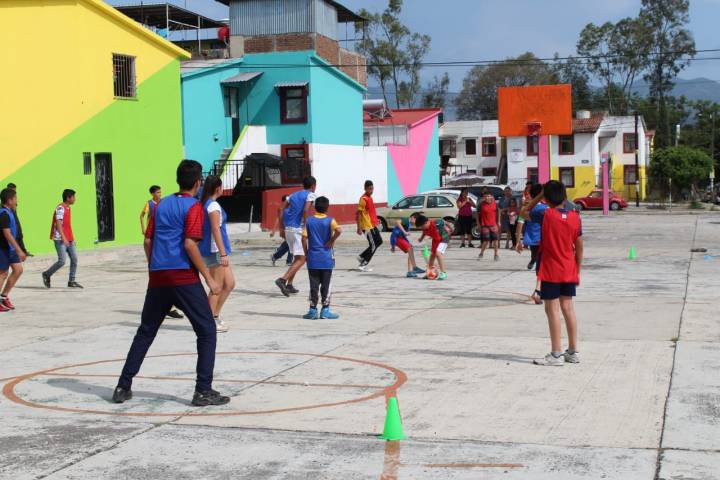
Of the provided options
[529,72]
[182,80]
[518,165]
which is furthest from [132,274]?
[529,72]

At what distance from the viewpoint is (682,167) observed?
71.5m

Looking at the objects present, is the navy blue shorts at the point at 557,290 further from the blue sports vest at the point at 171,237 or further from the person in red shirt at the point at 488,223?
the person in red shirt at the point at 488,223

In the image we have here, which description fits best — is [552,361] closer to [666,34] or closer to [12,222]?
[12,222]

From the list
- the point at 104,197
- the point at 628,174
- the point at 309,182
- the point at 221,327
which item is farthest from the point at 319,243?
the point at 628,174

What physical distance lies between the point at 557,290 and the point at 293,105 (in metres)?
32.2

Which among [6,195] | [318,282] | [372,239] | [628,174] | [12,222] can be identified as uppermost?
[628,174]

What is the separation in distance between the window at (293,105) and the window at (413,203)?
8021mm

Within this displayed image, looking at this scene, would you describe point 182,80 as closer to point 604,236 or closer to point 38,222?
point 38,222

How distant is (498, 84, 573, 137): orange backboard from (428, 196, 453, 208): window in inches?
825

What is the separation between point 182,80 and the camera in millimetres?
36594

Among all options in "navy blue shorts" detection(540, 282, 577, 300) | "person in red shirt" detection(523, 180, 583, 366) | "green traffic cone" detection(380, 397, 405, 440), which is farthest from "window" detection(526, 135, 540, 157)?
"green traffic cone" detection(380, 397, 405, 440)

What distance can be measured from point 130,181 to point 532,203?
674 inches

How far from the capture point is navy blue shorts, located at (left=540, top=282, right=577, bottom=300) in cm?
939

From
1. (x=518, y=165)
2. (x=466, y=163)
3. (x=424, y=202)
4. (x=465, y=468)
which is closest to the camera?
(x=465, y=468)
